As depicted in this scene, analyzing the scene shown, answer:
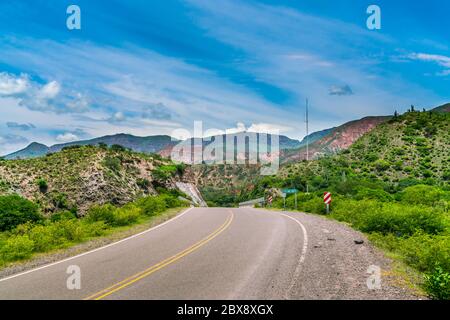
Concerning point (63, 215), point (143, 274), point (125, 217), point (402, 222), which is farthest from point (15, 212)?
point (402, 222)

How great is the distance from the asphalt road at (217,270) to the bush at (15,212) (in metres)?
29.2

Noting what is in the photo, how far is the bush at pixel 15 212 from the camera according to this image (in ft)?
123

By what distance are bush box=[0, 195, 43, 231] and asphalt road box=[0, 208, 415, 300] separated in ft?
95.8

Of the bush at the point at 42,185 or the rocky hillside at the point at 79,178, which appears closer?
the rocky hillside at the point at 79,178

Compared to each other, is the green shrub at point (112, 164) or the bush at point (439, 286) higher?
the green shrub at point (112, 164)

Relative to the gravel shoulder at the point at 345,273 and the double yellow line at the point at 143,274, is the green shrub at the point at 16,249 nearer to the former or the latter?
the double yellow line at the point at 143,274

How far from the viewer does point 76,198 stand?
4988 cm

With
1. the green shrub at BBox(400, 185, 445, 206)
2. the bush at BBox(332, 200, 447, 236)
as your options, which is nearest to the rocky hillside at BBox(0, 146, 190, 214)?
the green shrub at BBox(400, 185, 445, 206)

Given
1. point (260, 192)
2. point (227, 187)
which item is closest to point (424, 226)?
point (260, 192)

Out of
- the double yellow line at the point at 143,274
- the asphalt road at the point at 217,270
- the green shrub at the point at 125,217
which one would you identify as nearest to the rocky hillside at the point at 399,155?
the green shrub at the point at 125,217

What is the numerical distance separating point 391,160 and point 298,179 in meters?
17.7

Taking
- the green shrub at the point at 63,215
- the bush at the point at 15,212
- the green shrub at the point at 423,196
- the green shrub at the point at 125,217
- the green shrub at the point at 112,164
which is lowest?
the green shrub at the point at 63,215

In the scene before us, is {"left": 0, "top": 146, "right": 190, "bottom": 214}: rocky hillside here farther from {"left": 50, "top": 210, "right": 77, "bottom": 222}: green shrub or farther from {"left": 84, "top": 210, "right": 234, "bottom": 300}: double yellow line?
{"left": 84, "top": 210, "right": 234, "bottom": 300}: double yellow line
